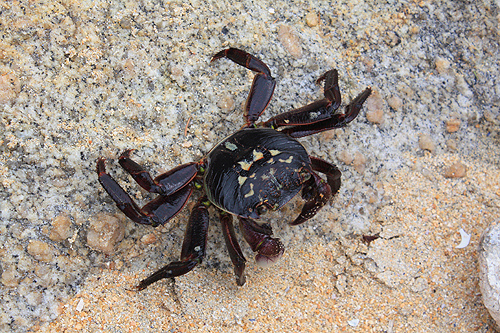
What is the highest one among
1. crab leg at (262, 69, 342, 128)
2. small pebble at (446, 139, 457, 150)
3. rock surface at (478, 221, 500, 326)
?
crab leg at (262, 69, 342, 128)

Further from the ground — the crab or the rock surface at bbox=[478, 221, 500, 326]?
the crab

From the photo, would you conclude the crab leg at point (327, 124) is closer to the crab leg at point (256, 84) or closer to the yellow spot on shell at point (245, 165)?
the crab leg at point (256, 84)

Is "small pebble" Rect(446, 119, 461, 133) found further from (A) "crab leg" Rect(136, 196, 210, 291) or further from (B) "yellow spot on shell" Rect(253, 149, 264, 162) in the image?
(A) "crab leg" Rect(136, 196, 210, 291)

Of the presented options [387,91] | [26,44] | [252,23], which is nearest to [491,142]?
[387,91]

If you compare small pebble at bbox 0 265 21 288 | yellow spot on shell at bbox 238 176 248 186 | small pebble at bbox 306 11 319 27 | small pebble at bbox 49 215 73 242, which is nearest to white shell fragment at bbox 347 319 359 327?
yellow spot on shell at bbox 238 176 248 186

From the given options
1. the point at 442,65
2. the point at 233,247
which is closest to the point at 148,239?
the point at 233,247

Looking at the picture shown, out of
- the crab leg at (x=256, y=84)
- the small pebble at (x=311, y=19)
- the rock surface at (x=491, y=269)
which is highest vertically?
the small pebble at (x=311, y=19)

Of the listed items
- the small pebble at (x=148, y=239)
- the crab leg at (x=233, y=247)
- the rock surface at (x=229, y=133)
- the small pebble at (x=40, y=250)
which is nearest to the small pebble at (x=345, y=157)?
the rock surface at (x=229, y=133)
